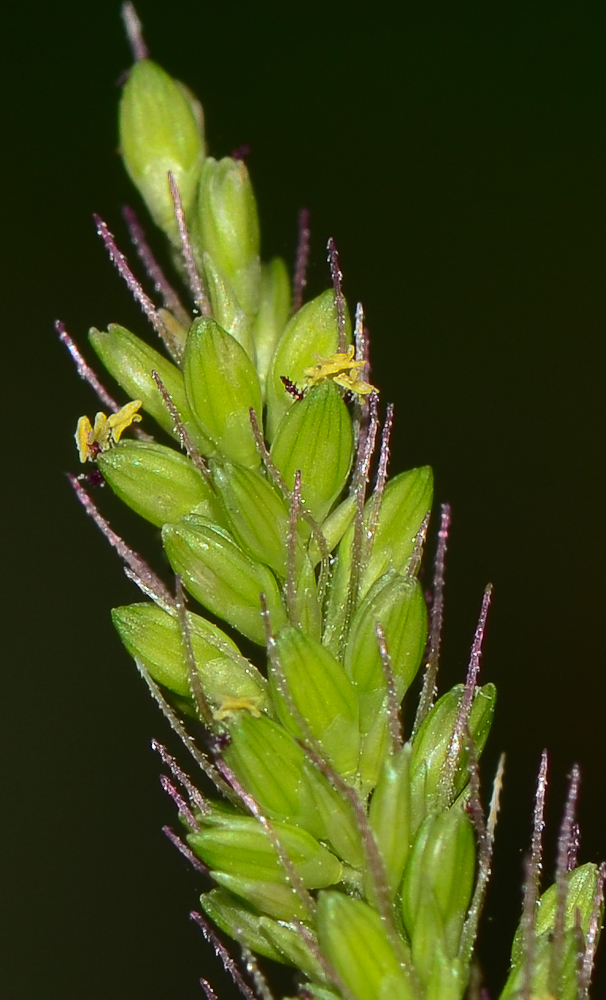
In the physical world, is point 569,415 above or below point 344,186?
below

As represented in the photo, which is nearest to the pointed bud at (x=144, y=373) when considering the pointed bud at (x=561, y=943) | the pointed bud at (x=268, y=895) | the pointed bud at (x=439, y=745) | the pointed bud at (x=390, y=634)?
the pointed bud at (x=390, y=634)

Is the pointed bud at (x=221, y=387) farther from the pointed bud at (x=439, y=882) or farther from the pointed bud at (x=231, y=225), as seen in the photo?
the pointed bud at (x=439, y=882)

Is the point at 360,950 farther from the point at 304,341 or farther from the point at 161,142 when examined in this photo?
the point at 161,142

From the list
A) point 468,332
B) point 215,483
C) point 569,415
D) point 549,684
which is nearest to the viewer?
point 215,483

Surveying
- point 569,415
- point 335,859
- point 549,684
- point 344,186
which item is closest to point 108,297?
point 344,186

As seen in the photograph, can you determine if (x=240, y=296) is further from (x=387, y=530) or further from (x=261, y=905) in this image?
(x=261, y=905)

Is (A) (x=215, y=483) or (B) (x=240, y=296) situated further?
(B) (x=240, y=296)

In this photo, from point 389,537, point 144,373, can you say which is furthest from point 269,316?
point 389,537
